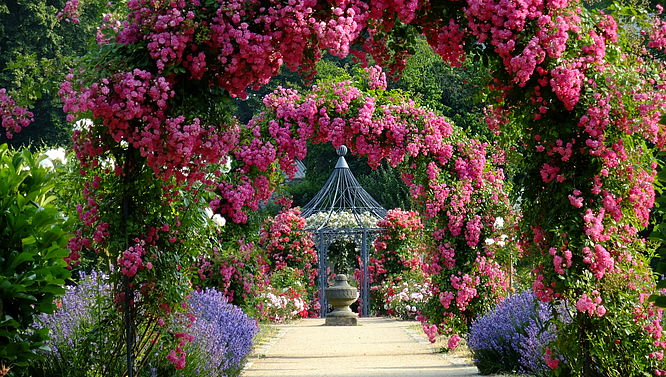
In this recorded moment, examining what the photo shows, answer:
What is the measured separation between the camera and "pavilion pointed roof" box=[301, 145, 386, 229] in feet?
61.5

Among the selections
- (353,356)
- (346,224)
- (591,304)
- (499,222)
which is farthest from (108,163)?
(346,224)

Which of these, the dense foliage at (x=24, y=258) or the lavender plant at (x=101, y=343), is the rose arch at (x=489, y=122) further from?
the dense foliage at (x=24, y=258)

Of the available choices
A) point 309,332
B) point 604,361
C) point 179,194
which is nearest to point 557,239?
point 604,361

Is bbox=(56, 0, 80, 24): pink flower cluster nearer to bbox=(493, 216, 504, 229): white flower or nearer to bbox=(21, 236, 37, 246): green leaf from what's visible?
bbox=(21, 236, 37, 246): green leaf

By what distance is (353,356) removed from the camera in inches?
363

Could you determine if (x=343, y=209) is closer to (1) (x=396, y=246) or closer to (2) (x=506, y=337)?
(1) (x=396, y=246)

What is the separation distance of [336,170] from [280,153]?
10.8 meters

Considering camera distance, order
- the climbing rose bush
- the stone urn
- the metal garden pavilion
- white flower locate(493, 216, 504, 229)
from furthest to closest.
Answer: the metal garden pavilion < the climbing rose bush < the stone urn < white flower locate(493, 216, 504, 229)

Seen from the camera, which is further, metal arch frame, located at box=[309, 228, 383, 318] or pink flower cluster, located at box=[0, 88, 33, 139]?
metal arch frame, located at box=[309, 228, 383, 318]

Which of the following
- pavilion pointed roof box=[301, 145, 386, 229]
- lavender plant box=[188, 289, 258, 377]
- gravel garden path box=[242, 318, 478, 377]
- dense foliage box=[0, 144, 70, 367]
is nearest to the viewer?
dense foliage box=[0, 144, 70, 367]

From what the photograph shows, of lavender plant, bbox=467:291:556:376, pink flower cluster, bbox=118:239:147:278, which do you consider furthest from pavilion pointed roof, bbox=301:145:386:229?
pink flower cluster, bbox=118:239:147:278

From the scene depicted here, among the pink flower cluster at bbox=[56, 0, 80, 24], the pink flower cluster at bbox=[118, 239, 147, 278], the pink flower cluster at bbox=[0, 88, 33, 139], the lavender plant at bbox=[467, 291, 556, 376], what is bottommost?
the lavender plant at bbox=[467, 291, 556, 376]

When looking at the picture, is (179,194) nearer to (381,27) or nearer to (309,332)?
(381,27)

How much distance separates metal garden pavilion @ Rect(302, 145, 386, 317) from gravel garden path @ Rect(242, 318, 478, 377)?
527 cm
